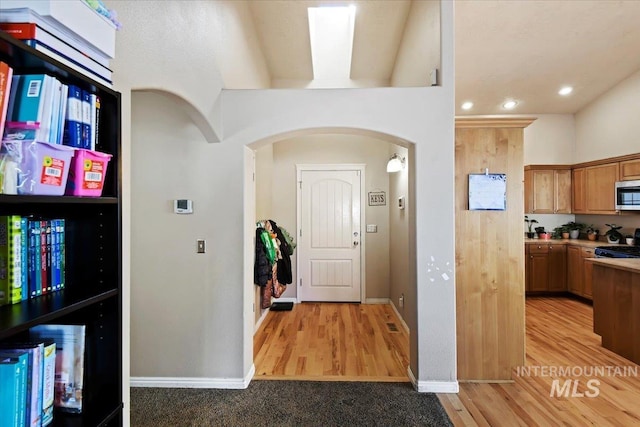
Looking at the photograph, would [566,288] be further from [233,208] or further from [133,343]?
[133,343]

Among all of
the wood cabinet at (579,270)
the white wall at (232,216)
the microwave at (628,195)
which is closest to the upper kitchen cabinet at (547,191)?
the wood cabinet at (579,270)

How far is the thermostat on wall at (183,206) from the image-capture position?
2561 mm

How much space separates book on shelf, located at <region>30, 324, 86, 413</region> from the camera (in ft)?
3.22

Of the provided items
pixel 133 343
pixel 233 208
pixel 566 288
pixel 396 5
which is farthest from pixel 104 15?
pixel 566 288

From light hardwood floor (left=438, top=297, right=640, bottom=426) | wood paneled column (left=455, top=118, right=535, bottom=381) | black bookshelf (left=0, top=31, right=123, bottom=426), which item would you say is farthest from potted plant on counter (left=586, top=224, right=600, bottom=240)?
black bookshelf (left=0, top=31, right=123, bottom=426)

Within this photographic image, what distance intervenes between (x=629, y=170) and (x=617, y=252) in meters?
1.25

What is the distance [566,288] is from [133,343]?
627 centimetres

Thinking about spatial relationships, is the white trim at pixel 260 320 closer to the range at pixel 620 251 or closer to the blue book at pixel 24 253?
the blue book at pixel 24 253

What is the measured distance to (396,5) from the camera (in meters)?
3.54

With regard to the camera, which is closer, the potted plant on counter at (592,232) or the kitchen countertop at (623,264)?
the kitchen countertop at (623,264)

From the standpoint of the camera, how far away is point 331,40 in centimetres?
440

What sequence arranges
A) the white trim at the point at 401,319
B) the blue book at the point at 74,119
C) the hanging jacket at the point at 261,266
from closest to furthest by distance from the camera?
1. the blue book at the point at 74,119
2. the hanging jacket at the point at 261,266
3. the white trim at the point at 401,319

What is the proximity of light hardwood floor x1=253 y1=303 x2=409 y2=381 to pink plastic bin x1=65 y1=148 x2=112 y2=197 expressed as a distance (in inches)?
90.2

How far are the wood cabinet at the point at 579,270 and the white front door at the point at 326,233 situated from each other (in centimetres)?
359
